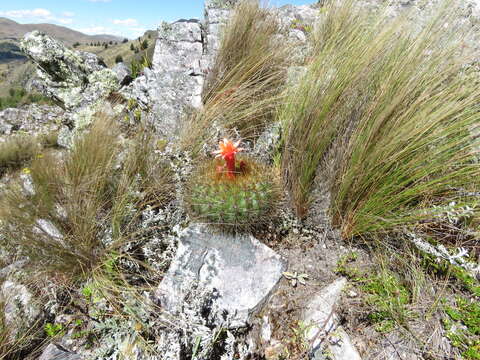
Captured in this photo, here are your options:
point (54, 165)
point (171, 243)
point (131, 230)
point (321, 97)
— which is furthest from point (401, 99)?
point (54, 165)

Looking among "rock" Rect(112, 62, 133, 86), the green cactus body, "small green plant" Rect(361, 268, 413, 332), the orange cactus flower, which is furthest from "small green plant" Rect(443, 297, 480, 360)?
"rock" Rect(112, 62, 133, 86)

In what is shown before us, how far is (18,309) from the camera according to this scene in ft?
4.81

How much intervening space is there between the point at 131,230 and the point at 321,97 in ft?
5.03

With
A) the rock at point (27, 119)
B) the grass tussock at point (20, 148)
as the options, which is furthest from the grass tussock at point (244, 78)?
the rock at point (27, 119)

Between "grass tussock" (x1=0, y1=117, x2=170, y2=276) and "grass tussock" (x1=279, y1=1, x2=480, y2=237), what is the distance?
112 centimetres

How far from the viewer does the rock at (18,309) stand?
1406 millimetres

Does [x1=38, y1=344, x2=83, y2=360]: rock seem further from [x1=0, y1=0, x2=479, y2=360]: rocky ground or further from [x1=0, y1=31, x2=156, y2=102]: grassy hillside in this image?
[x1=0, y1=31, x2=156, y2=102]: grassy hillside

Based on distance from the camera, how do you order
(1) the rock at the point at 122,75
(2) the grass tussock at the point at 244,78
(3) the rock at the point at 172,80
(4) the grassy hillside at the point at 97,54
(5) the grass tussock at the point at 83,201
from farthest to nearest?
(4) the grassy hillside at the point at 97,54, (1) the rock at the point at 122,75, (3) the rock at the point at 172,80, (2) the grass tussock at the point at 244,78, (5) the grass tussock at the point at 83,201

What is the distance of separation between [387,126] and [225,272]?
123cm

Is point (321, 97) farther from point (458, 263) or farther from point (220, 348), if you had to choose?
point (220, 348)

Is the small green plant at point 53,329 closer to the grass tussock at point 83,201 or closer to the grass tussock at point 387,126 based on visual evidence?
the grass tussock at point 83,201

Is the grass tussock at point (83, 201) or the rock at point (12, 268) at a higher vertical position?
the grass tussock at point (83, 201)

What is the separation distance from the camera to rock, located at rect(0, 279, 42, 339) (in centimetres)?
141

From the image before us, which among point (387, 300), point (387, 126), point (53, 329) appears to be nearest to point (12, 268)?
point (53, 329)
